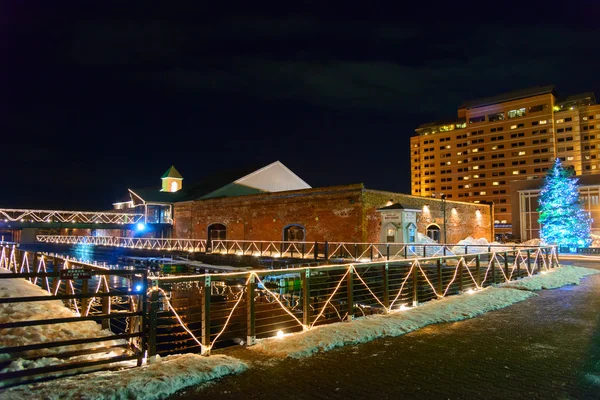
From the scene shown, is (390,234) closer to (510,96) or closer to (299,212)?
(299,212)

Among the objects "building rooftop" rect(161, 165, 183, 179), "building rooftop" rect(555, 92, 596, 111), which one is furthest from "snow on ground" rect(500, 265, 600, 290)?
"building rooftop" rect(555, 92, 596, 111)

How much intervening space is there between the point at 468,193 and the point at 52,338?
90.3m

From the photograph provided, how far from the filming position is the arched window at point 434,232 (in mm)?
30219

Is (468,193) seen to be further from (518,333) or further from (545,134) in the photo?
(518,333)

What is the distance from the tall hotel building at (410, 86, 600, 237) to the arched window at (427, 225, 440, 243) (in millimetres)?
45331

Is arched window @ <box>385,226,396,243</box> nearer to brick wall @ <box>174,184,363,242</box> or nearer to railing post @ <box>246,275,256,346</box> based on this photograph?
brick wall @ <box>174,184,363,242</box>

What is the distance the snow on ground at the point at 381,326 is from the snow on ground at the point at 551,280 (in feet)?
7.53

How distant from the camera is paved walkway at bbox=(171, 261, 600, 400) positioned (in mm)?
4445

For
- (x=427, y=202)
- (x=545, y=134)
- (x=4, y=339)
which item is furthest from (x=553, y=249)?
(x=545, y=134)

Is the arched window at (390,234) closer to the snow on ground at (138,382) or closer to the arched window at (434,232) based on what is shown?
the arched window at (434,232)

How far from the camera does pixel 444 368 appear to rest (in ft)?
17.2

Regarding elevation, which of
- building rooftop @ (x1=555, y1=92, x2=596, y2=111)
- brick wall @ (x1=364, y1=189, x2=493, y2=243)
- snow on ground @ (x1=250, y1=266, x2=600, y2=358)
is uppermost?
building rooftop @ (x1=555, y1=92, x2=596, y2=111)

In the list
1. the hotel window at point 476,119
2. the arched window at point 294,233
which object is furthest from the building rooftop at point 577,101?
the arched window at point 294,233

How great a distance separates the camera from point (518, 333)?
7.10 m
